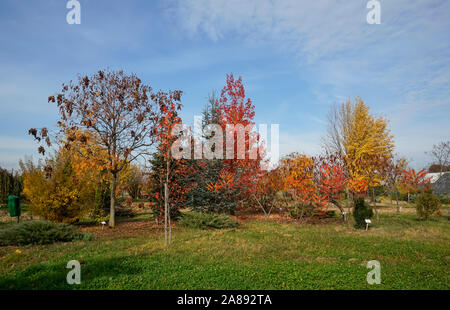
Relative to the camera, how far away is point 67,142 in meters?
10.0

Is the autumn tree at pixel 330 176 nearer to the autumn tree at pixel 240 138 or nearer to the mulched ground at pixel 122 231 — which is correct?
the autumn tree at pixel 240 138

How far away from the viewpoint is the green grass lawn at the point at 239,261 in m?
→ 4.73

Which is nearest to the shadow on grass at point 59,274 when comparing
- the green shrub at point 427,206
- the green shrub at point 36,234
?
the green shrub at point 36,234

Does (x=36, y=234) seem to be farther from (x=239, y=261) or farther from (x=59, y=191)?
(x=239, y=261)

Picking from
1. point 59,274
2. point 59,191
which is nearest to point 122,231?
point 59,191

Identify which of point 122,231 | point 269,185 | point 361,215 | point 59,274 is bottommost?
point 122,231

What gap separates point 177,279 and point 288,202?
1115cm

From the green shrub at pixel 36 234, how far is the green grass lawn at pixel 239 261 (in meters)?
0.42

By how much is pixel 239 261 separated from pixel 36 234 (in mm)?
5821

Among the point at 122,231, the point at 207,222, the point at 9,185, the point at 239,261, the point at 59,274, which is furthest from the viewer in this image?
the point at 9,185

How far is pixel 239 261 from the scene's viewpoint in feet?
19.8

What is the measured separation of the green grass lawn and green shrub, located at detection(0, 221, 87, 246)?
42 centimetres

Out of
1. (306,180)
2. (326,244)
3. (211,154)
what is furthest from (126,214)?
(326,244)

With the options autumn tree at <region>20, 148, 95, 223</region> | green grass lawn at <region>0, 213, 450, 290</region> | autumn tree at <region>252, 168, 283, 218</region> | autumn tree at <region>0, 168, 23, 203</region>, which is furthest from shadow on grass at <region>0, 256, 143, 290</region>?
autumn tree at <region>0, 168, 23, 203</region>
